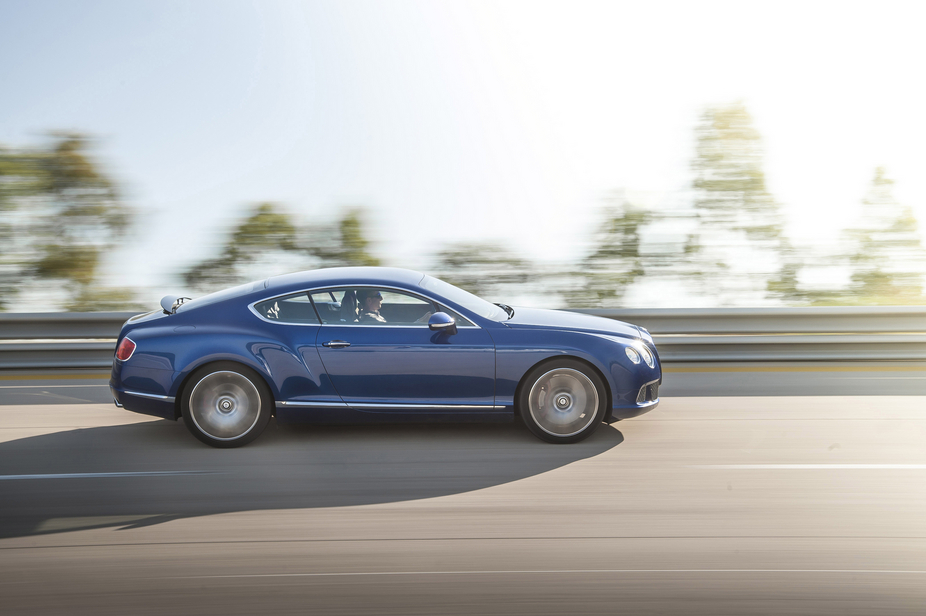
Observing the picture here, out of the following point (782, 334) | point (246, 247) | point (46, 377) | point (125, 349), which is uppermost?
point (246, 247)

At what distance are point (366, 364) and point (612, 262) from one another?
18.3 ft

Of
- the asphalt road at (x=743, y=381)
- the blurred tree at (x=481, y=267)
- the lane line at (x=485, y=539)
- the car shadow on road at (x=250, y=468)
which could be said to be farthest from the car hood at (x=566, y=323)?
the blurred tree at (x=481, y=267)

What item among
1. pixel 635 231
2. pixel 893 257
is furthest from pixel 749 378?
pixel 893 257

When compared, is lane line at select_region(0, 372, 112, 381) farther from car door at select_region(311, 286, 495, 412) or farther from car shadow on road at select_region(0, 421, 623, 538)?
car door at select_region(311, 286, 495, 412)

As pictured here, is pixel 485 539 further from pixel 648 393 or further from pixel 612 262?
pixel 612 262

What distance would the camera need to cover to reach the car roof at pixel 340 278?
586 centimetres

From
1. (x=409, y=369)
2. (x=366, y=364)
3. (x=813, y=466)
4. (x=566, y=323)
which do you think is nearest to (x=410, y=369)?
(x=409, y=369)

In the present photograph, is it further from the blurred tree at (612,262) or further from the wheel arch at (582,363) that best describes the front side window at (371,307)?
the blurred tree at (612,262)

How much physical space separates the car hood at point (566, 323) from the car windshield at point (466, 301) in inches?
5.0

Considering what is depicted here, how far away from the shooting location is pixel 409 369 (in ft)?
18.4

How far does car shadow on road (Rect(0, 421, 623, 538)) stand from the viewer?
14.8 ft

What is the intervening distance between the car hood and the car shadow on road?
0.82 meters

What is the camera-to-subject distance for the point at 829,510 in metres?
4.42

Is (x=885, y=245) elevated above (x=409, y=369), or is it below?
above
